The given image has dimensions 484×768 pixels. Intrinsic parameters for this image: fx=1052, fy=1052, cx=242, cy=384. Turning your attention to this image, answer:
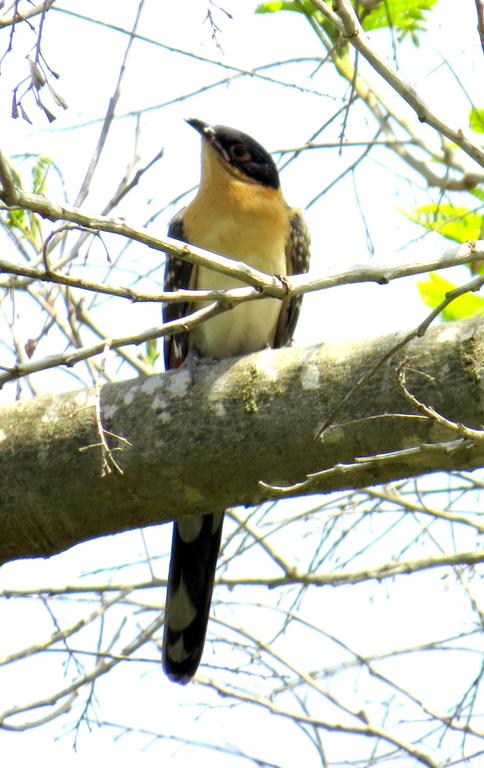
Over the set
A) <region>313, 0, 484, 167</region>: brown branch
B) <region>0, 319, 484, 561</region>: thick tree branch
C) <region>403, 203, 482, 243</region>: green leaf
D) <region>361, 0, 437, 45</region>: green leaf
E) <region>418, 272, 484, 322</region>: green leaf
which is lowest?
→ <region>0, 319, 484, 561</region>: thick tree branch

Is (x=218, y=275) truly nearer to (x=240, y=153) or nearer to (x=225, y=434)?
(x=240, y=153)

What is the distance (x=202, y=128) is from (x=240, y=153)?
0.87 feet

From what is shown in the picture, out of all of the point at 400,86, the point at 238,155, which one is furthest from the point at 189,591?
the point at 400,86

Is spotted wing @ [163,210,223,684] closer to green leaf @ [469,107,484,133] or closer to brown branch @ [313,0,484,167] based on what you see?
green leaf @ [469,107,484,133]

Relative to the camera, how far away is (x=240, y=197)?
5.28 m

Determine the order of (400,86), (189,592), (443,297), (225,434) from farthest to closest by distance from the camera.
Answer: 1. (189,592)
2. (443,297)
3. (225,434)
4. (400,86)

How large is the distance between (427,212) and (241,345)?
1154mm

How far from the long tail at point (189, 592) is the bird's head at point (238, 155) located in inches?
72.0

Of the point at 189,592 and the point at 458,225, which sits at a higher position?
the point at 458,225

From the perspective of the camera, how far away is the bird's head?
213 inches

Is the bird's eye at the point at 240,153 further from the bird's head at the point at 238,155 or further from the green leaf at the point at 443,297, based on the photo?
the green leaf at the point at 443,297

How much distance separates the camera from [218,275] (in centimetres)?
505

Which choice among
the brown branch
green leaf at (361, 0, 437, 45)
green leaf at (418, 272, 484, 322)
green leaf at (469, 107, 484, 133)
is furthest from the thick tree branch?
green leaf at (361, 0, 437, 45)

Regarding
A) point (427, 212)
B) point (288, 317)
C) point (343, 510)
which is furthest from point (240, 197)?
point (343, 510)
